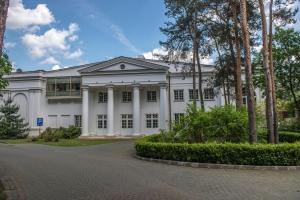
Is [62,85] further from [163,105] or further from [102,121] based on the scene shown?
[163,105]

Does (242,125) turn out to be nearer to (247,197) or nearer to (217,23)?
(247,197)

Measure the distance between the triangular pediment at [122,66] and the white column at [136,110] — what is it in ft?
7.81

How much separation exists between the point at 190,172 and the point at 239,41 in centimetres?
1291

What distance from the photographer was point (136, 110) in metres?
36.2

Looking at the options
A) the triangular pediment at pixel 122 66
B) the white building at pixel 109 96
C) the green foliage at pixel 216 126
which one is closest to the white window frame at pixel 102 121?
the white building at pixel 109 96

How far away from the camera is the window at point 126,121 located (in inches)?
1499

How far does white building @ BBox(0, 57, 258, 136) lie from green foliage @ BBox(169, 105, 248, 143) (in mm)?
17583

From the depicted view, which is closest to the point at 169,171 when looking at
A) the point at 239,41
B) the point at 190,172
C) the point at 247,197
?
the point at 190,172

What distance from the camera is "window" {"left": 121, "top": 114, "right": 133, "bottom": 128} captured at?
38.1m

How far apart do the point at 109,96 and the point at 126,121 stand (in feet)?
12.6

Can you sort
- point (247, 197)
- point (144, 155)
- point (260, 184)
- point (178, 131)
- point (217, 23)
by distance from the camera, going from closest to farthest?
1. point (247, 197)
2. point (260, 184)
3. point (144, 155)
4. point (178, 131)
5. point (217, 23)

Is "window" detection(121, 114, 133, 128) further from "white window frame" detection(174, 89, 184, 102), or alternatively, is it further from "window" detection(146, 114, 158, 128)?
"white window frame" detection(174, 89, 184, 102)

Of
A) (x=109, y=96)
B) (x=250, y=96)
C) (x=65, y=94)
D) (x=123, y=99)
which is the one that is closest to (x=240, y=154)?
(x=250, y=96)

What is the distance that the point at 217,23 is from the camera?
24.7 metres
